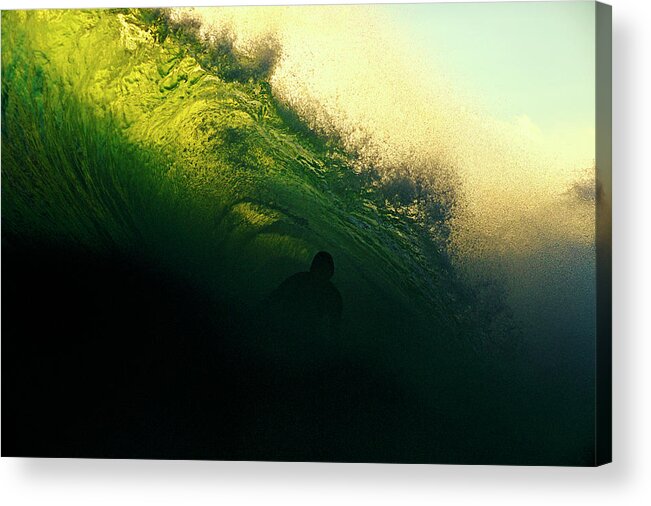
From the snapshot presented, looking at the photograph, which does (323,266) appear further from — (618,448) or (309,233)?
(618,448)

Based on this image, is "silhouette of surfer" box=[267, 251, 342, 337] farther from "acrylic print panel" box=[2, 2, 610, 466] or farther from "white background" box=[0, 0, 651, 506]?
"white background" box=[0, 0, 651, 506]

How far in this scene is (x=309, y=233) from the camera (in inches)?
182

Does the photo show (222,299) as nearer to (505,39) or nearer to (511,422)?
(511,422)

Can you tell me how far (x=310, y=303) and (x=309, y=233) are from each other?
279mm

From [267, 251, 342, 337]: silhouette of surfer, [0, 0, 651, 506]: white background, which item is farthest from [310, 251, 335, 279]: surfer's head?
[0, 0, 651, 506]: white background

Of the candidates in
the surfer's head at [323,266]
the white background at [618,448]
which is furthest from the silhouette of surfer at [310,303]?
the white background at [618,448]

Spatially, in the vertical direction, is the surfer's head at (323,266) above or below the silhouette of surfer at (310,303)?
above

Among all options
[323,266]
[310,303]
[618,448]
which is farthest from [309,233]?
[618,448]

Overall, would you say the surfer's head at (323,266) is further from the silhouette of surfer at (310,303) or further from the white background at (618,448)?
the white background at (618,448)

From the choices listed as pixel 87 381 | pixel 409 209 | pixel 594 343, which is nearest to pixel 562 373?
pixel 594 343

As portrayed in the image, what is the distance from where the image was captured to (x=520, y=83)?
4.53 meters

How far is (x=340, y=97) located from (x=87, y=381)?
153 centimetres

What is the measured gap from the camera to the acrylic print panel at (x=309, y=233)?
4523 mm

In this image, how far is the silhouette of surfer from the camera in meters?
4.59
